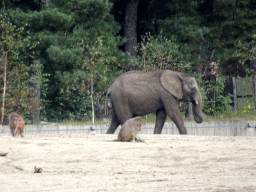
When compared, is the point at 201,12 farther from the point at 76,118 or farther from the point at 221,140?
the point at 221,140

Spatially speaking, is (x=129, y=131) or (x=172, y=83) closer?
(x=129, y=131)

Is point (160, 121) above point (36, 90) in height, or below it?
below

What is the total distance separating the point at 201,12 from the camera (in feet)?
64.4

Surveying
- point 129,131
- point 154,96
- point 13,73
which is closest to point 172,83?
point 154,96

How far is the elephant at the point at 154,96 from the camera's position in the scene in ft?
38.3

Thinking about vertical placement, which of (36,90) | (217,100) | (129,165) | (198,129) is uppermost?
(36,90)

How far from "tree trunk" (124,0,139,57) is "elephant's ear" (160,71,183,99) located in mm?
7836

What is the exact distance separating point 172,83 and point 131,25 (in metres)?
8.56

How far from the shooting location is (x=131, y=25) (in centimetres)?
1986

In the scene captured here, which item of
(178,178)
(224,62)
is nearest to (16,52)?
(224,62)

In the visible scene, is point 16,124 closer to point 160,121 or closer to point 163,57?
point 160,121

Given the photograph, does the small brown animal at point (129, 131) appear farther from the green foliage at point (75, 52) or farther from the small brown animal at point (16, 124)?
the green foliage at point (75, 52)

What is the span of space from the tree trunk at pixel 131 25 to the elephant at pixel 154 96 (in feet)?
25.4

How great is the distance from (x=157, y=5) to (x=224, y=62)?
380cm
